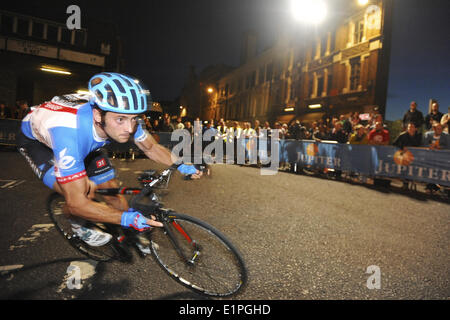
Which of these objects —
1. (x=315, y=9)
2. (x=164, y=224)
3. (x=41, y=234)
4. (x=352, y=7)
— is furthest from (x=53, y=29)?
(x=164, y=224)

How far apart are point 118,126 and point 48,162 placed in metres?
1.02

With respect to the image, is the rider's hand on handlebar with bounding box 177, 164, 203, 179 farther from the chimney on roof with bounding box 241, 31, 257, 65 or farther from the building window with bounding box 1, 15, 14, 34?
the chimney on roof with bounding box 241, 31, 257, 65

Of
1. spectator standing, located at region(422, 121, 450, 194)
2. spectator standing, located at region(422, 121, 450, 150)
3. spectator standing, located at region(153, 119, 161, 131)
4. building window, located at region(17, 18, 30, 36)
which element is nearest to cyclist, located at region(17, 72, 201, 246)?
spectator standing, located at region(422, 121, 450, 194)

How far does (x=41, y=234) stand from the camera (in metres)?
3.74

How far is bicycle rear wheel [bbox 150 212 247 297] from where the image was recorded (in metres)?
2.40

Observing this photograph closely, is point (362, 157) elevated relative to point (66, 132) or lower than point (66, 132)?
elevated

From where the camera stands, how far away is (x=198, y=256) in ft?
8.64

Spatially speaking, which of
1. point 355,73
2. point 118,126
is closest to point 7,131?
point 118,126

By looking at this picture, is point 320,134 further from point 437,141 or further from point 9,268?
point 9,268

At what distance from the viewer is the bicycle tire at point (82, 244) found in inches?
116

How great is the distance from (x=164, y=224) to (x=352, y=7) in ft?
91.0

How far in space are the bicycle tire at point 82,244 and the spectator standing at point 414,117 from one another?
11254 mm

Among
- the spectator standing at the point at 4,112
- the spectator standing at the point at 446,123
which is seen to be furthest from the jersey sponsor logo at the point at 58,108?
the spectator standing at the point at 4,112

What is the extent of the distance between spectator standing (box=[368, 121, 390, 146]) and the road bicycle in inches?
357
